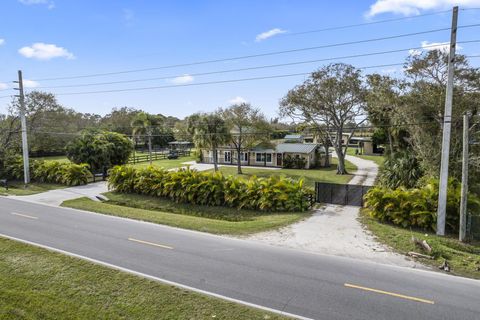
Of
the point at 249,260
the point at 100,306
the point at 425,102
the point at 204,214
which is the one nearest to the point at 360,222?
the point at 249,260

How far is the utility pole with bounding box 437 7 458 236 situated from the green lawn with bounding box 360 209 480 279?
880mm

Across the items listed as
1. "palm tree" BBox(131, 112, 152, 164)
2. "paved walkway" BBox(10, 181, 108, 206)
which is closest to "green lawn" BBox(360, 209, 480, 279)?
"paved walkway" BBox(10, 181, 108, 206)

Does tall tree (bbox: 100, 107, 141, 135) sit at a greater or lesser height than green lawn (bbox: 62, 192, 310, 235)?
greater

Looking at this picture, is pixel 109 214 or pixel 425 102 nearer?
pixel 109 214

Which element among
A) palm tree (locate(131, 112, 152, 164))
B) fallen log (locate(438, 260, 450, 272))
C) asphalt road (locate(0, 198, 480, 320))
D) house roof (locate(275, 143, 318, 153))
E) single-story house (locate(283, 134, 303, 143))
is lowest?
fallen log (locate(438, 260, 450, 272))

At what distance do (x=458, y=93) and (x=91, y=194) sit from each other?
24298mm

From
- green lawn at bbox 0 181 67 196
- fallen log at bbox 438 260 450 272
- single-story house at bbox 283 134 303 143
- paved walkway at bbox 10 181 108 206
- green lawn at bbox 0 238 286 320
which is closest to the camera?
green lawn at bbox 0 238 286 320

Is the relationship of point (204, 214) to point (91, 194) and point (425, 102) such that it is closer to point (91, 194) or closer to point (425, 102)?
point (91, 194)

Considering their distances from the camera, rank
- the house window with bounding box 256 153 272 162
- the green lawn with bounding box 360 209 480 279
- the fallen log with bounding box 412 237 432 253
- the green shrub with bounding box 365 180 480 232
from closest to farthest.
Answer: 1. the green lawn with bounding box 360 209 480 279
2. the fallen log with bounding box 412 237 432 253
3. the green shrub with bounding box 365 180 480 232
4. the house window with bounding box 256 153 272 162

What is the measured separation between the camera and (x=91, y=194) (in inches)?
801

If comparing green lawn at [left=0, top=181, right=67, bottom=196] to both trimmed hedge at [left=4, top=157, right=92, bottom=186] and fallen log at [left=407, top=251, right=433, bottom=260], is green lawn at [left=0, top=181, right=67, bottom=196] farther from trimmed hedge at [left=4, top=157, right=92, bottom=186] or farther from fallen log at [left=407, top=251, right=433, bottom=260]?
fallen log at [left=407, top=251, right=433, bottom=260]

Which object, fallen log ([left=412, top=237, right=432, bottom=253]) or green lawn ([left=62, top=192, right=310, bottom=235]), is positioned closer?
fallen log ([left=412, top=237, right=432, bottom=253])

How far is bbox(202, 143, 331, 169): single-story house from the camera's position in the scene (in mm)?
36719

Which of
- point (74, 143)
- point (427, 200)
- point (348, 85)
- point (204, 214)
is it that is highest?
point (348, 85)
